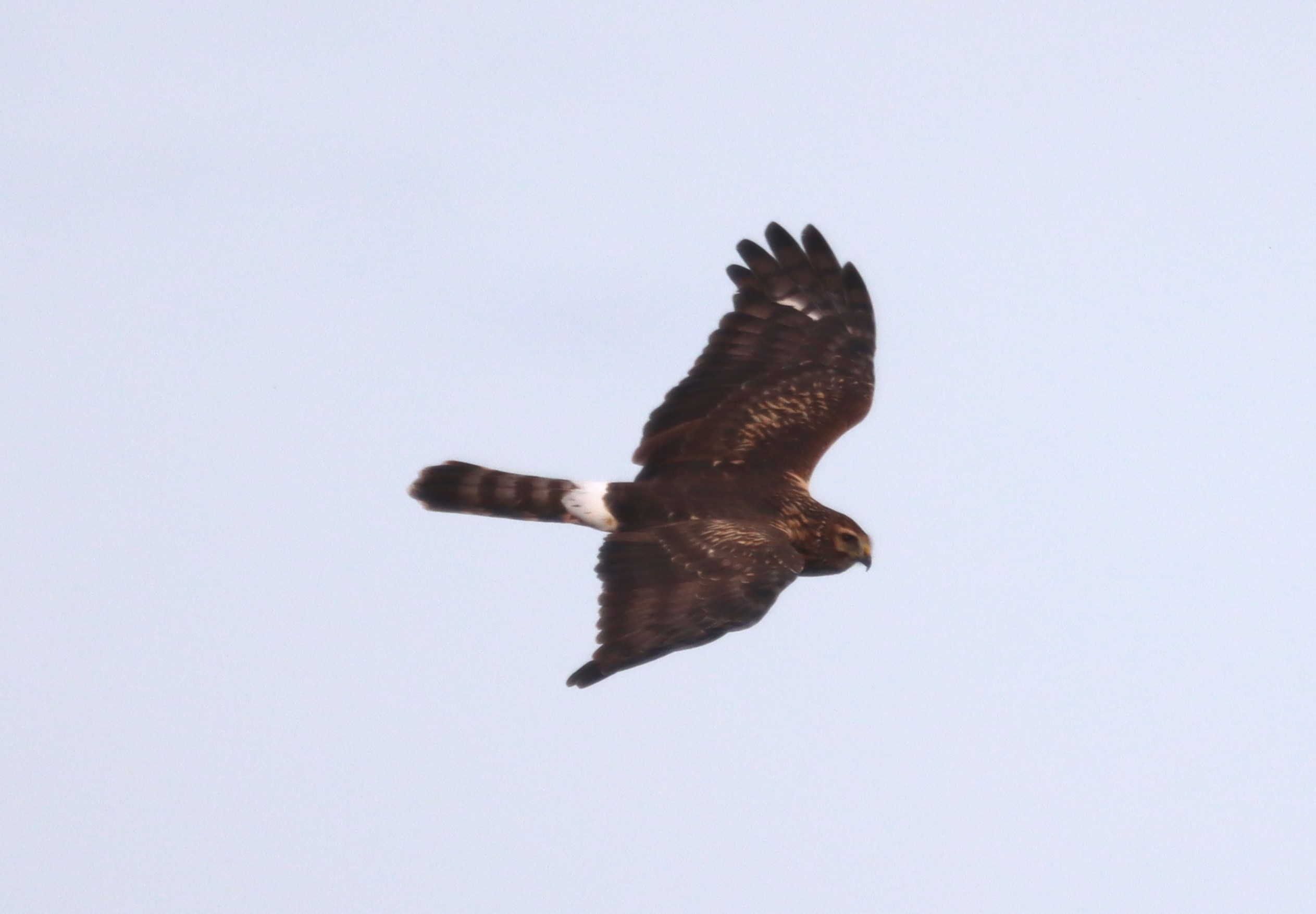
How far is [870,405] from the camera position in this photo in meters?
12.7

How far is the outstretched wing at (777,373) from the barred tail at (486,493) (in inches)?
25.7

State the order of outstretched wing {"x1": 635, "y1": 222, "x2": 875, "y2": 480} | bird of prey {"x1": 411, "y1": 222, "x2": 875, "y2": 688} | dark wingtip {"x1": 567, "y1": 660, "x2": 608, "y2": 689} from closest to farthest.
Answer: dark wingtip {"x1": 567, "y1": 660, "x2": 608, "y2": 689} → bird of prey {"x1": 411, "y1": 222, "x2": 875, "y2": 688} → outstretched wing {"x1": 635, "y1": 222, "x2": 875, "y2": 480}

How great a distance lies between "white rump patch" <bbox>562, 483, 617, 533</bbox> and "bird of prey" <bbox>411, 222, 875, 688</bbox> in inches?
0.4

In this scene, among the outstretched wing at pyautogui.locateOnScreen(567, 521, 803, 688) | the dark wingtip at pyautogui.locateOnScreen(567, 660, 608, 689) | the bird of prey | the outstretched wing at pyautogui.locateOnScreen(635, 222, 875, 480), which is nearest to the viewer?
the dark wingtip at pyautogui.locateOnScreen(567, 660, 608, 689)

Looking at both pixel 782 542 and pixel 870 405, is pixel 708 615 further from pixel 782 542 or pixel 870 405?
pixel 870 405

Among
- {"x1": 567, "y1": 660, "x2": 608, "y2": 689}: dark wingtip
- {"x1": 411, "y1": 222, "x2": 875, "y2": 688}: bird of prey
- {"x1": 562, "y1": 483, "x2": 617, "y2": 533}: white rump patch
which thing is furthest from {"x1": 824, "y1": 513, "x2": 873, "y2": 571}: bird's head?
{"x1": 567, "y1": 660, "x2": 608, "y2": 689}: dark wingtip

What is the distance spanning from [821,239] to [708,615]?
13.2 ft

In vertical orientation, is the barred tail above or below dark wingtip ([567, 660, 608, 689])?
above

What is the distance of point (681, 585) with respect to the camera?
1032 cm

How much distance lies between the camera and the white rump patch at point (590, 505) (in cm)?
1148

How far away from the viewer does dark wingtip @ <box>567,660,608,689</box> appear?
9.54m

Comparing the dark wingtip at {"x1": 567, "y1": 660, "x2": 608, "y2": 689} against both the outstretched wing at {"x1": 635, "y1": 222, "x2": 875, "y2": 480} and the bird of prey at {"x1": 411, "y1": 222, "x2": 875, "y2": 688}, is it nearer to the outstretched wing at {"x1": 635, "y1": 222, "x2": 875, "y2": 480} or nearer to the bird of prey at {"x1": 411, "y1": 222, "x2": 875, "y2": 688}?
the bird of prey at {"x1": 411, "y1": 222, "x2": 875, "y2": 688}

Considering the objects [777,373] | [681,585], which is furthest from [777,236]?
[681,585]

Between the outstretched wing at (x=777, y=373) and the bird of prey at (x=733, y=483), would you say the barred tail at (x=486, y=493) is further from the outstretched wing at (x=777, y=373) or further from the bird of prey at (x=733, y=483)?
the outstretched wing at (x=777, y=373)
